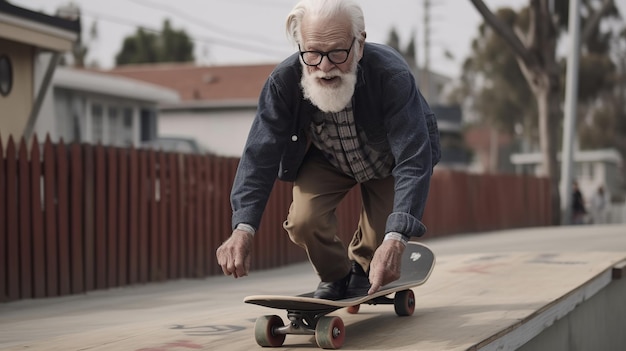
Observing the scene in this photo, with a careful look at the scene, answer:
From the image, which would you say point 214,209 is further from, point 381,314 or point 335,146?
point 335,146

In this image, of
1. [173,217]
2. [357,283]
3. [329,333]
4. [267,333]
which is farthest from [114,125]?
[329,333]

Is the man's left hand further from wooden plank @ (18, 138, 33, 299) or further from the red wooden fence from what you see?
wooden plank @ (18, 138, 33, 299)

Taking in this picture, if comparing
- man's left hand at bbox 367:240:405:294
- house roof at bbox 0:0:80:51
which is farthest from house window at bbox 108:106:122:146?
man's left hand at bbox 367:240:405:294

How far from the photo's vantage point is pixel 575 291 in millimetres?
5855

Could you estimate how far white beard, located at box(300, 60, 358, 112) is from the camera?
423cm

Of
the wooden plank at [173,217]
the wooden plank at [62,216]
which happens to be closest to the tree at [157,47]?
the wooden plank at [173,217]

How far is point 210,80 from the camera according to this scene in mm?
40000

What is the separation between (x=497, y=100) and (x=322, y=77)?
193 feet

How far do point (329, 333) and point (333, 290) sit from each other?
822 mm

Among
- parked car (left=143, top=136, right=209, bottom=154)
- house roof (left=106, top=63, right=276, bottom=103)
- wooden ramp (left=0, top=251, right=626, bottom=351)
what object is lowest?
wooden ramp (left=0, top=251, right=626, bottom=351)

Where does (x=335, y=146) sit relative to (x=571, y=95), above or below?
below

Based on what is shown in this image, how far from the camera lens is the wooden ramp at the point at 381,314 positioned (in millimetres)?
4285

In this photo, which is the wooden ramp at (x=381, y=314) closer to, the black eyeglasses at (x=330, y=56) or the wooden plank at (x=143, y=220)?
the wooden plank at (x=143, y=220)

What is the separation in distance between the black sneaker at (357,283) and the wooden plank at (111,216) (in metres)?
5.21
